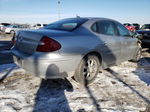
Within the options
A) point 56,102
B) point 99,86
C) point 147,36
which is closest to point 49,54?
point 56,102

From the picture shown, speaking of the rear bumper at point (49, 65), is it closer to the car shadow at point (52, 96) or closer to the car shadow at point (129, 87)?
the car shadow at point (52, 96)

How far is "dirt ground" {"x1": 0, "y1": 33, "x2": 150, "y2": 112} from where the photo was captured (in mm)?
3123

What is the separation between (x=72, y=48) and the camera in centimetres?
353

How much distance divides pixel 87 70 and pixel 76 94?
0.70 metres

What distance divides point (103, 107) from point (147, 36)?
6.32 metres

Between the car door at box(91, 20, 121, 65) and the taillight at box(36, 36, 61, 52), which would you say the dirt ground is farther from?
the taillight at box(36, 36, 61, 52)

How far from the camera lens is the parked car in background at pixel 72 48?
3338 mm

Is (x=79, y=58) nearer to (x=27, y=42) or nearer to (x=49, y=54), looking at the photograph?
(x=49, y=54)

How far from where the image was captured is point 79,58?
3.71 m

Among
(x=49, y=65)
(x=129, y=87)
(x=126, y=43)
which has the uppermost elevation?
(x=126, y=43)

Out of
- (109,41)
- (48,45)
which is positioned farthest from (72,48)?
(109,41)

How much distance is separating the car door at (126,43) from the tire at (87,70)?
1219mm

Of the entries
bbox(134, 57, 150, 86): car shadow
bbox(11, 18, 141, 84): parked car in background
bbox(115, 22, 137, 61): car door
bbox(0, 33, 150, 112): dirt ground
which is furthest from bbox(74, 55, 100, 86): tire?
bbox(134, 57, 150, 86): car shadow

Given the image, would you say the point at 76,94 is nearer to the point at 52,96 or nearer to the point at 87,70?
the point at 52,96
